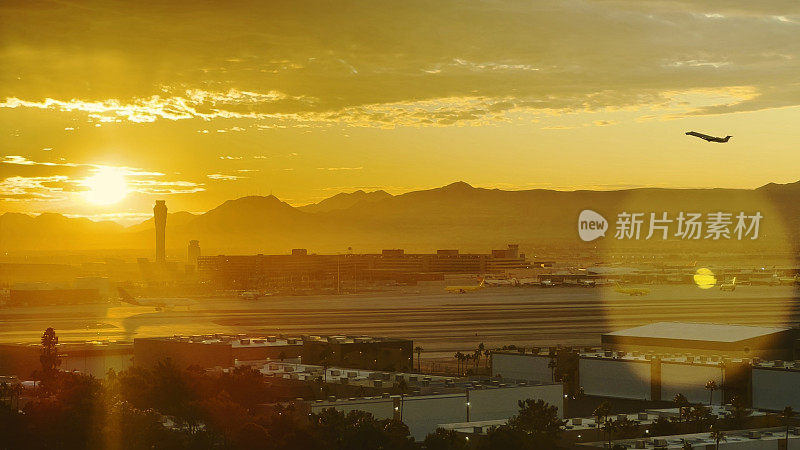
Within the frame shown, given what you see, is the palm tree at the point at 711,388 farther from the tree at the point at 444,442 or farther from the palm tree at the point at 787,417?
the tree at the point at 444,442

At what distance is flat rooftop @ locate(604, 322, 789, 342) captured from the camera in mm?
90375

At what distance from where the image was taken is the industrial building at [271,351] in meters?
82.9

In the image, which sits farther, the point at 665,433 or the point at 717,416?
the point at 717,416

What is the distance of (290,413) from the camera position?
49.7 m

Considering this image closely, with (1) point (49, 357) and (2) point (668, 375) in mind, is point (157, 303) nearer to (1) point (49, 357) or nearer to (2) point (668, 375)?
(1) point (49, 357)

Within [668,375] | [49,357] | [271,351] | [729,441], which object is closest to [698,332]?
[668,375]

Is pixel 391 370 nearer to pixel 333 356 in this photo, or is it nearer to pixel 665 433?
pixel 333 356

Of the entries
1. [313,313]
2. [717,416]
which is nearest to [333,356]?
[717,416]

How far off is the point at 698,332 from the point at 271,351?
120 feet

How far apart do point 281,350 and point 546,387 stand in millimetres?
28486

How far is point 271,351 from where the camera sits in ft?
281

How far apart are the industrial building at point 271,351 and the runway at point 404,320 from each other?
63.3 feet

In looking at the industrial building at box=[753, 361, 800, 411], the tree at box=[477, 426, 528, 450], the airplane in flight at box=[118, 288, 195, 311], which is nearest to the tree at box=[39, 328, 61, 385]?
the tree at box=[477, 426, 528, 450]

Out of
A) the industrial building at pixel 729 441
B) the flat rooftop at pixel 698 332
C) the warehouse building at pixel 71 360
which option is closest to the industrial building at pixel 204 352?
the warehouse building at pixel 71 360
